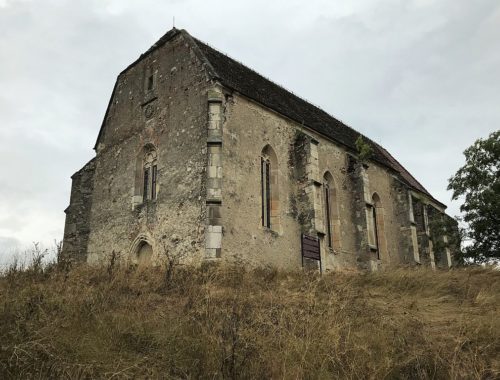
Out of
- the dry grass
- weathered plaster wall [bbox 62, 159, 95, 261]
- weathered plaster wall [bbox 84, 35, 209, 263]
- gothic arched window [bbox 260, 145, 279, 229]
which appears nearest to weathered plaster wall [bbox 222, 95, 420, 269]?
gothic arched window [bbox 260, 145, 279, 229]

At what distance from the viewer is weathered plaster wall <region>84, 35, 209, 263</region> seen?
15.5 meters

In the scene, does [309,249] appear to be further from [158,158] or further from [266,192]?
[158,158]

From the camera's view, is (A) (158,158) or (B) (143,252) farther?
(A) (158,158)

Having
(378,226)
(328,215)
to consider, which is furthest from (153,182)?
(378,226)

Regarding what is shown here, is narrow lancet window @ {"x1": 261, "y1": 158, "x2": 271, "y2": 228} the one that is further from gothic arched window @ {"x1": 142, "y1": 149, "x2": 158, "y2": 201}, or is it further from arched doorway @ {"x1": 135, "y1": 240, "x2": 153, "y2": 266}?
arched doorway @ {"x1": 135, "y1": 240, "x2": 153, "y2": 266}

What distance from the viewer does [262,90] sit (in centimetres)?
1920

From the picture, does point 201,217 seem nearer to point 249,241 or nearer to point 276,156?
point 249,241

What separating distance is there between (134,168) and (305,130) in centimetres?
722

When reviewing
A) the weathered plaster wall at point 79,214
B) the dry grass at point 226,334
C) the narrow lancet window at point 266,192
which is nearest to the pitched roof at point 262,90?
the narrow lancet window at point 266,192

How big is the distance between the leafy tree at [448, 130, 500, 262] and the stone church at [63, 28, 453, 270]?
3.86m

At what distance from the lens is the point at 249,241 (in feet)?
50.7

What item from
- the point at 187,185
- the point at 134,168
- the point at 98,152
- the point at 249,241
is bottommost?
the point at 249,241

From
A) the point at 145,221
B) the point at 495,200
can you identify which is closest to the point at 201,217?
the point at 145,221

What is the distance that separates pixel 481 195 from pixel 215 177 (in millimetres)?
11186
